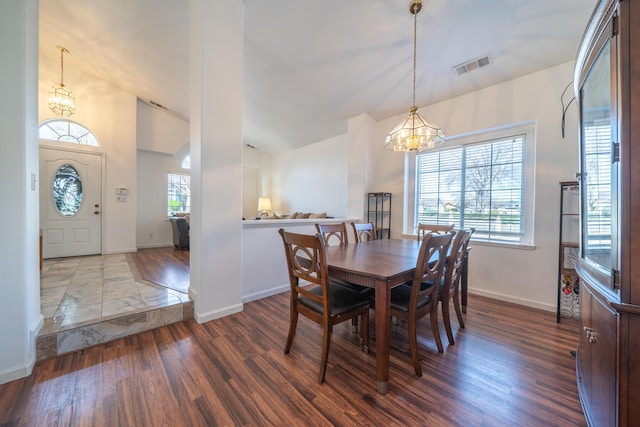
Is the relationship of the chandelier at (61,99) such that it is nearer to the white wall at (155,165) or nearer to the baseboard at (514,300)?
the white wall at (155,165)

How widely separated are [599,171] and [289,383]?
2.04 metres

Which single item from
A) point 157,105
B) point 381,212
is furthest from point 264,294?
point 157,105

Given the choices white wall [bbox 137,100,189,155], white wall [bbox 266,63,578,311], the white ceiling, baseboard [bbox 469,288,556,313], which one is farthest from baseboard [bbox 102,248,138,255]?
baseboard [bbox 469,288,556,313]

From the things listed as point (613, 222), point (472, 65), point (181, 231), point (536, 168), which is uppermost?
point (472, 65)

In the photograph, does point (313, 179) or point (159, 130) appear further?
point (313, 179)

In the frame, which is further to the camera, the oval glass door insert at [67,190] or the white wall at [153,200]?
the white wall at [153,200]

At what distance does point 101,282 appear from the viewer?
291cm

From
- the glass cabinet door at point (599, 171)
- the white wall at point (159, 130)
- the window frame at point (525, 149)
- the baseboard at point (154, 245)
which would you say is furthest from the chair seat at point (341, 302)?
the white wall at point (159, 130)

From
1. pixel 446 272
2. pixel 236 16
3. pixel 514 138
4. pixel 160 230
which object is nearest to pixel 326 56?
pixel 236 16

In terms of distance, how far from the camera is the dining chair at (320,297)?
1.51 metres

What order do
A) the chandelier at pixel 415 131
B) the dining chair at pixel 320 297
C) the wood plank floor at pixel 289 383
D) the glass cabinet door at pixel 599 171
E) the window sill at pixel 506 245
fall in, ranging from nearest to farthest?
the glass cabinet door at pixel 599 171
the wood plank floor at pixel 289 383
the dining chair at pixel 320 297
the chandelier at pixel 415 131
the window sill at pixel 506 245

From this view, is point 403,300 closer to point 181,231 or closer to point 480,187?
point 480,187

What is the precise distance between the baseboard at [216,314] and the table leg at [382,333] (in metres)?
1.63

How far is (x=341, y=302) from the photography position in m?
1.65
